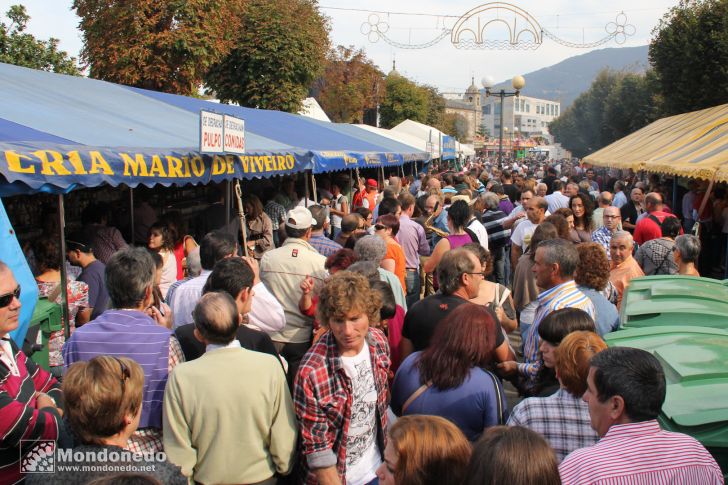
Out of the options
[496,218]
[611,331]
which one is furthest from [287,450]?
[496,218]

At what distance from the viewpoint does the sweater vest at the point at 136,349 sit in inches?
118

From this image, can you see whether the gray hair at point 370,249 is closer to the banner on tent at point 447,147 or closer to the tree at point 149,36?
the tree at point 149,36

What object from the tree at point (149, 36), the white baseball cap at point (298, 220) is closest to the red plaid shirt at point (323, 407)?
the white baseball cap at point (298, 220)

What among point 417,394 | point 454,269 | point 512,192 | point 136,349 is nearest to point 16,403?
point 136,349

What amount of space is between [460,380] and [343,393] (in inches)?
21.7

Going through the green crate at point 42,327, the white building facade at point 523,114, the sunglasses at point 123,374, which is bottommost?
the green crate at point 42,327

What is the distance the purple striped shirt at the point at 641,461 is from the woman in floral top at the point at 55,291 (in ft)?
11.4

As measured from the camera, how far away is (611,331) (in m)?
4.55

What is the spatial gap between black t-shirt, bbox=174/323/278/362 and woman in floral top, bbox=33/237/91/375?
4.57ft

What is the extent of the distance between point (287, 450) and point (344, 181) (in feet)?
39.5

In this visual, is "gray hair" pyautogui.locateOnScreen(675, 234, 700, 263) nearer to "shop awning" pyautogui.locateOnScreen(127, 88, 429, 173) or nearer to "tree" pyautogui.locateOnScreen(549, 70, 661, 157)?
"shop awning" pyautogui.locateOnScreen(127, 88, 429, 173)

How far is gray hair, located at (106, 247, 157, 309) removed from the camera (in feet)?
10.5

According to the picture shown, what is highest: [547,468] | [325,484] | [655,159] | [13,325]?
[655,159]

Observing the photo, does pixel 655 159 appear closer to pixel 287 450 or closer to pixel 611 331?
pixel 611 331
